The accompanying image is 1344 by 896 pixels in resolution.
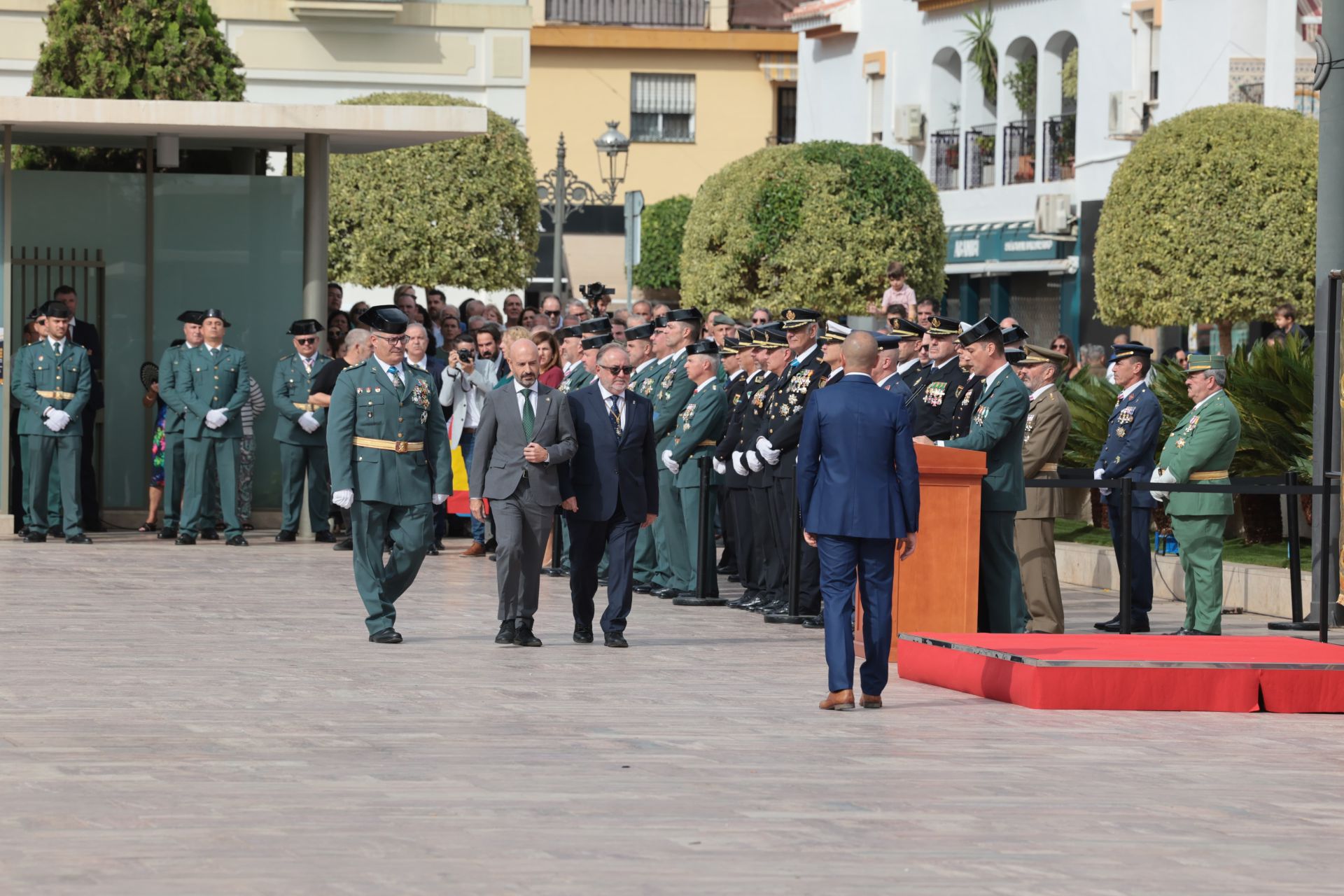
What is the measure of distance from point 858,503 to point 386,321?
3.64 m

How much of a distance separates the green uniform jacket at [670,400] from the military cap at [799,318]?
3.79 ft

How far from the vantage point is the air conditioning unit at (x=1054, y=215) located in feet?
126

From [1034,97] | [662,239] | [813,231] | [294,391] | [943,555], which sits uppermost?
[1034,97]

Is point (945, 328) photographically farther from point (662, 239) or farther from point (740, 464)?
point (662, 239)

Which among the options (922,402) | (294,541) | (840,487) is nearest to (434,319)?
(294,541)

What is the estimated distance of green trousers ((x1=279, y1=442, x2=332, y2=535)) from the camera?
19.6m

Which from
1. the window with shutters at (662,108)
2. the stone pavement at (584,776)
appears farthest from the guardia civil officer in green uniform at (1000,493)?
the window with shutters at (662,108)

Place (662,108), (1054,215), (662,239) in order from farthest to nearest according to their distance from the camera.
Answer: (662,108) → (662,239) → (1054,215)

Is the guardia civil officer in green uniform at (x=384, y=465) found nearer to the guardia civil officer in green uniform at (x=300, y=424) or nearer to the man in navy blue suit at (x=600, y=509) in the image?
the man in navy blue suit at (x=600, y=509)

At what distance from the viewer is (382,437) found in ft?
43.1

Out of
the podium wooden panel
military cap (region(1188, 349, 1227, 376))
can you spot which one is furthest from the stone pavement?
military cap (region(1188, 349, 1227, 376))

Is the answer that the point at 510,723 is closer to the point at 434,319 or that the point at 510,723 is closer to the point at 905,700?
the point at 905,700

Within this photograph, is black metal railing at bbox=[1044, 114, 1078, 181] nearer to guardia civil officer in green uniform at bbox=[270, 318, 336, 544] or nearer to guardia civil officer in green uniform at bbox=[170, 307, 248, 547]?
guardia civil officer in green uniform at bbox=[270, 318, 336, 544]

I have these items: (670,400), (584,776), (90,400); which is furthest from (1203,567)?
(90,400)
